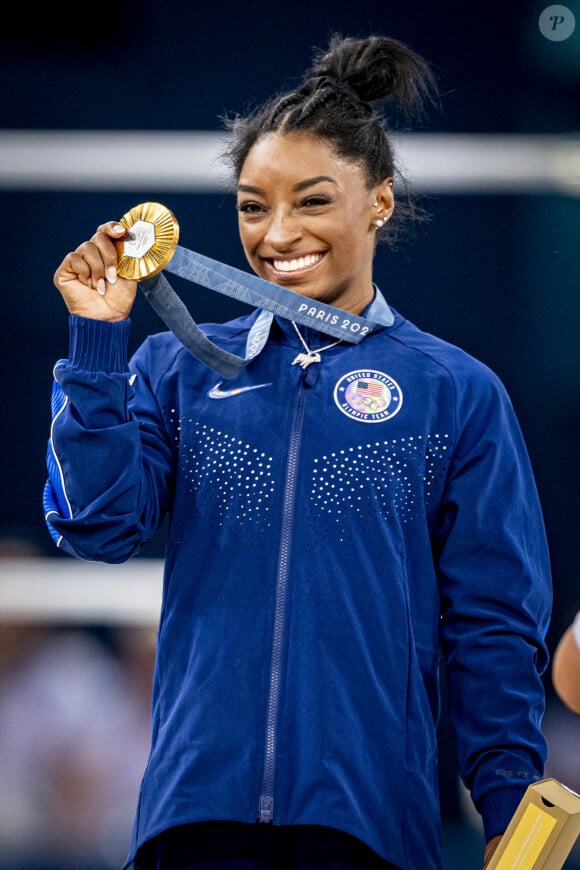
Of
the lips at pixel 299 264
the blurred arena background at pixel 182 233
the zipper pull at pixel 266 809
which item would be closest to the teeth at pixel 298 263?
the lips at pixel 299 264

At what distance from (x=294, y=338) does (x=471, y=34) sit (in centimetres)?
114

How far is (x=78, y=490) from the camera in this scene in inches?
60.6

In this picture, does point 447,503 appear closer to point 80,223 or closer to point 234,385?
point 234,385

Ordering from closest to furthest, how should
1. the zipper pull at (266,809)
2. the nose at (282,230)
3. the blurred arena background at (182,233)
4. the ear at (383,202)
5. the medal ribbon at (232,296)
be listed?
the zipper pull at (266,809)
the medal ribbon at (232,296)
the nose at (282,230)
the ear at (383,202)
the blurred arena background at (182,233)

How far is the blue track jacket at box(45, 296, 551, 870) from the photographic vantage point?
4.96 feet

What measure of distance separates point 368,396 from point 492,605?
0.32m

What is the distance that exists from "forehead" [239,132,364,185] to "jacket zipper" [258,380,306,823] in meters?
0.32

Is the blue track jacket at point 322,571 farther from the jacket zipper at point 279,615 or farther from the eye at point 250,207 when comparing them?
the eye at point 250,207

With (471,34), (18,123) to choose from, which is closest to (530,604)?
(471,34)

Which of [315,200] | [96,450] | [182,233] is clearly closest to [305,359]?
[315,200]

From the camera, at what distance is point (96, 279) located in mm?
1575

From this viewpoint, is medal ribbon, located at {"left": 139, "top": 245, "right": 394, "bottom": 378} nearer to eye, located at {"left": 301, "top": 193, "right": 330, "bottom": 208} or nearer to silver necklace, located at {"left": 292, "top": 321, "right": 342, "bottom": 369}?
silver necklace, located at {"left": 292, "top": 321, "right": 342, "bottom": 369}

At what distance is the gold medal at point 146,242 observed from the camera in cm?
155

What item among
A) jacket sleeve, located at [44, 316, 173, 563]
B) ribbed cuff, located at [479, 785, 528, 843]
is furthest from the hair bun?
ribbed cuff, located at [479, 785, 528, 843]
